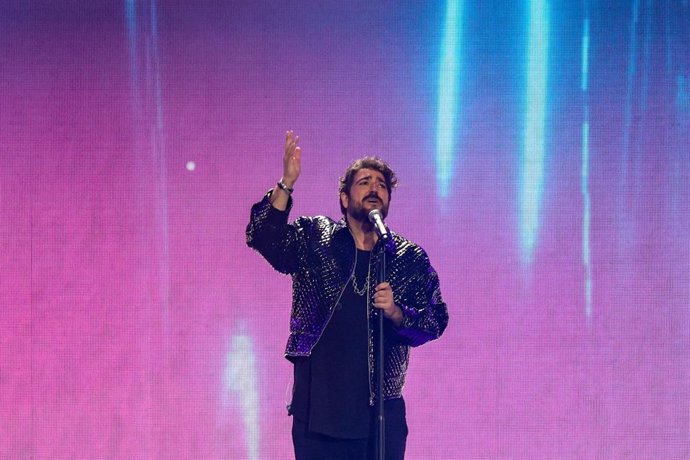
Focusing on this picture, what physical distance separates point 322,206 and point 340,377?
49.6 inches

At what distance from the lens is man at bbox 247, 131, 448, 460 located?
211cm

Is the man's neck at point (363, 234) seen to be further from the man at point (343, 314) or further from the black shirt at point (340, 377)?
the black shirt at point (340, 377)

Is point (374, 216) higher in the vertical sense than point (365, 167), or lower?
lower

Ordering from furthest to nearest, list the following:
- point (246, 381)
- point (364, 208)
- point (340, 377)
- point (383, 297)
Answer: point (246, 381) < point (364, 208) < point (340, 377) < point (383, 297)

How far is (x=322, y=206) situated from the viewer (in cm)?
327

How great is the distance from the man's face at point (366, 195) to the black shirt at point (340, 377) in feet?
0.75

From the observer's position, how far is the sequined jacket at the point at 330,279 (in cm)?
216

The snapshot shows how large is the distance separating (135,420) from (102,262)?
0.65m

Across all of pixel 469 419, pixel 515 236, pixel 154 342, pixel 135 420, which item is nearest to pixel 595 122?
pixel 515 236

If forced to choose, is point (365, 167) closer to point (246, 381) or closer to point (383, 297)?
point (383, 297)

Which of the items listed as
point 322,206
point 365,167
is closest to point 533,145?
point 322,206

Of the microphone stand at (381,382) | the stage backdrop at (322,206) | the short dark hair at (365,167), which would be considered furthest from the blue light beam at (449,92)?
the microphone stand at (381,382)

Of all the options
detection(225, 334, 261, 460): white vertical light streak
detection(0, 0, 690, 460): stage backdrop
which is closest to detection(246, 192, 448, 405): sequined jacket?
detection(0, 0, 690, 460): stage backdrop

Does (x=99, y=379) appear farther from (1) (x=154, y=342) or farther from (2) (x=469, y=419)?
(2) (x=469, y=419)
